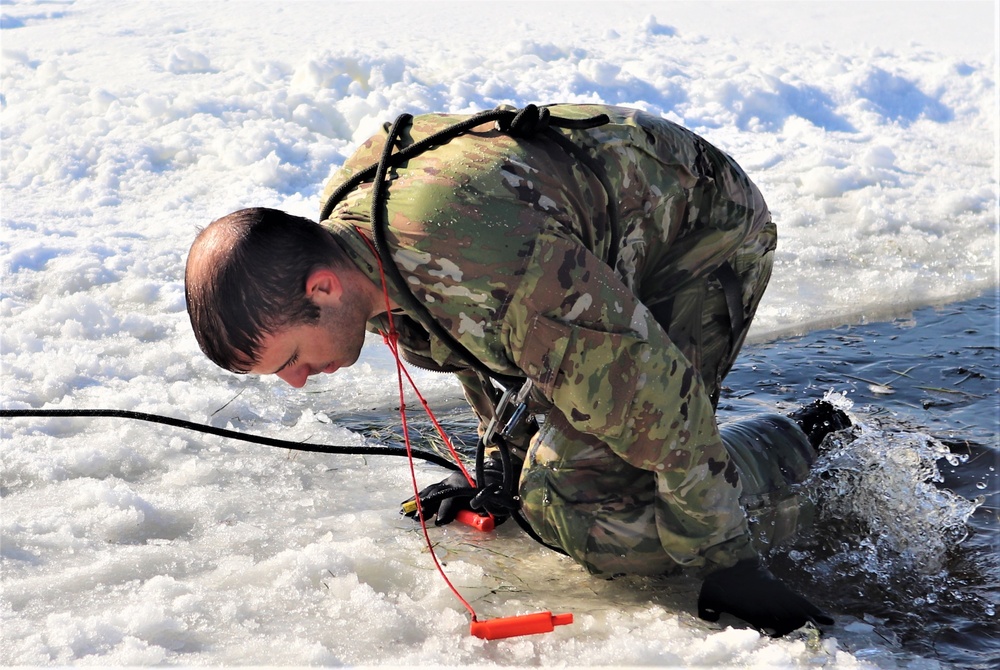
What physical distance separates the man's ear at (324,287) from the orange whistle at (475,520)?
0.94 metres

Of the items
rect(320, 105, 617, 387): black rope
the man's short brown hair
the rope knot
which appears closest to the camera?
the man's short brown hair

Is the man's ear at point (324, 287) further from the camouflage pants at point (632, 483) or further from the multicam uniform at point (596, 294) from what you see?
the camouflage pants at point (632, 483)

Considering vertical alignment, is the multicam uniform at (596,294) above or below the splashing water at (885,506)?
above

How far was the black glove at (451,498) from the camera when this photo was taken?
2.67 metres

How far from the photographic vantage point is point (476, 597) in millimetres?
2268

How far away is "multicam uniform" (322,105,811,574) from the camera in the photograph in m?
1.92

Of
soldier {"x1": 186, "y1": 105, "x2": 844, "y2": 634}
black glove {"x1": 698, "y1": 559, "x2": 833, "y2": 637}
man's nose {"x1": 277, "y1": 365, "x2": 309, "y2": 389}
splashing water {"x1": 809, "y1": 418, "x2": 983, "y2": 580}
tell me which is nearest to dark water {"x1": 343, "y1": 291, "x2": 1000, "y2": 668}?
splashing water {"x1": 809, "y1": 418, "x2": 983, "y2": 580}

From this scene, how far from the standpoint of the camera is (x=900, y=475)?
2.83 meters

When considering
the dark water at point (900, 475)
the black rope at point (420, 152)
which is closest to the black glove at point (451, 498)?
the dark water at point (900, 475)

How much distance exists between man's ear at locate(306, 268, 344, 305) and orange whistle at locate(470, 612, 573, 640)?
29.8 inches

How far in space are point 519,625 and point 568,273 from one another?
0.75m

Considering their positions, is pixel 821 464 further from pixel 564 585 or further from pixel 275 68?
pixel 275 68

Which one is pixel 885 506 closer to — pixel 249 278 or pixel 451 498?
pixel 451 498

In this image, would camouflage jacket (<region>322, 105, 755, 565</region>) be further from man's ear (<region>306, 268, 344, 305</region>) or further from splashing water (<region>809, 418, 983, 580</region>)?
splashing water (<region>809, 418, 983, 580</region>)
